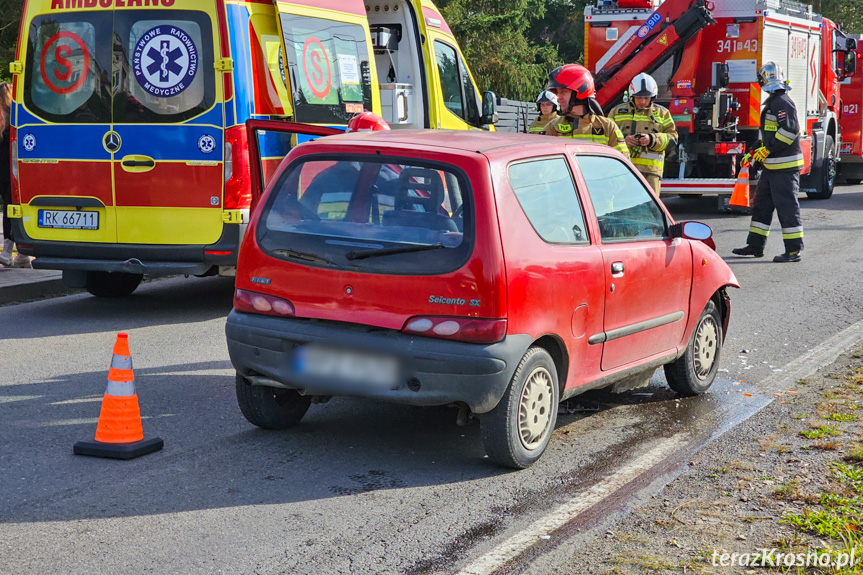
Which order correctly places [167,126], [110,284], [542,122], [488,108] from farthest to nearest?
[488,108] < [542,122] < [110,284] < [167,126]

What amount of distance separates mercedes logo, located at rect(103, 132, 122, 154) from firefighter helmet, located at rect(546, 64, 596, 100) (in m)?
Result: 3.75

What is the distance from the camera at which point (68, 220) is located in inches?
335

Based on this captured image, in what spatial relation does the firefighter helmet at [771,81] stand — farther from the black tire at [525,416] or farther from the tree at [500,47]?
the tree at [500,47]

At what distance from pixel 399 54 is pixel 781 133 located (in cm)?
443

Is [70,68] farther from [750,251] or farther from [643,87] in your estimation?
[750,251]

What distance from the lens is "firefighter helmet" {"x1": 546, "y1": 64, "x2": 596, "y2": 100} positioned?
360 inches

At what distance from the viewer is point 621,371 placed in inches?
217

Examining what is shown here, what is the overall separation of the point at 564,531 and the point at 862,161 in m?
21.0

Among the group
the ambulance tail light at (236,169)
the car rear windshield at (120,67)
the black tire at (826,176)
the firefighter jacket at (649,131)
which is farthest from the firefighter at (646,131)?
the black tire at (826,176)

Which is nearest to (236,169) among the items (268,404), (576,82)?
(576,82)

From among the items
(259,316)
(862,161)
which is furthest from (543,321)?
(862,161)

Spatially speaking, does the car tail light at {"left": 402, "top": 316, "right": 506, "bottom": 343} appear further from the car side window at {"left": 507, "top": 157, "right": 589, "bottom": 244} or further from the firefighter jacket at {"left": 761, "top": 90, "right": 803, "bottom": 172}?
the firefighter jacket at {"left": 761, "top": 90, "right": 803, "bottom": 172}

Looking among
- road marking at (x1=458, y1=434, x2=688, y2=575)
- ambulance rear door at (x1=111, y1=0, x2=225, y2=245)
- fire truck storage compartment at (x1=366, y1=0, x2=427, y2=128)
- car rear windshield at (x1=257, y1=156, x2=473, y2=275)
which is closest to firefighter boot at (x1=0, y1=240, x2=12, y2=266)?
ambulance rear door at (x1=111, y1=0, x2=225, y2=245)

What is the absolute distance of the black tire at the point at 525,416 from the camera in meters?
4.66
